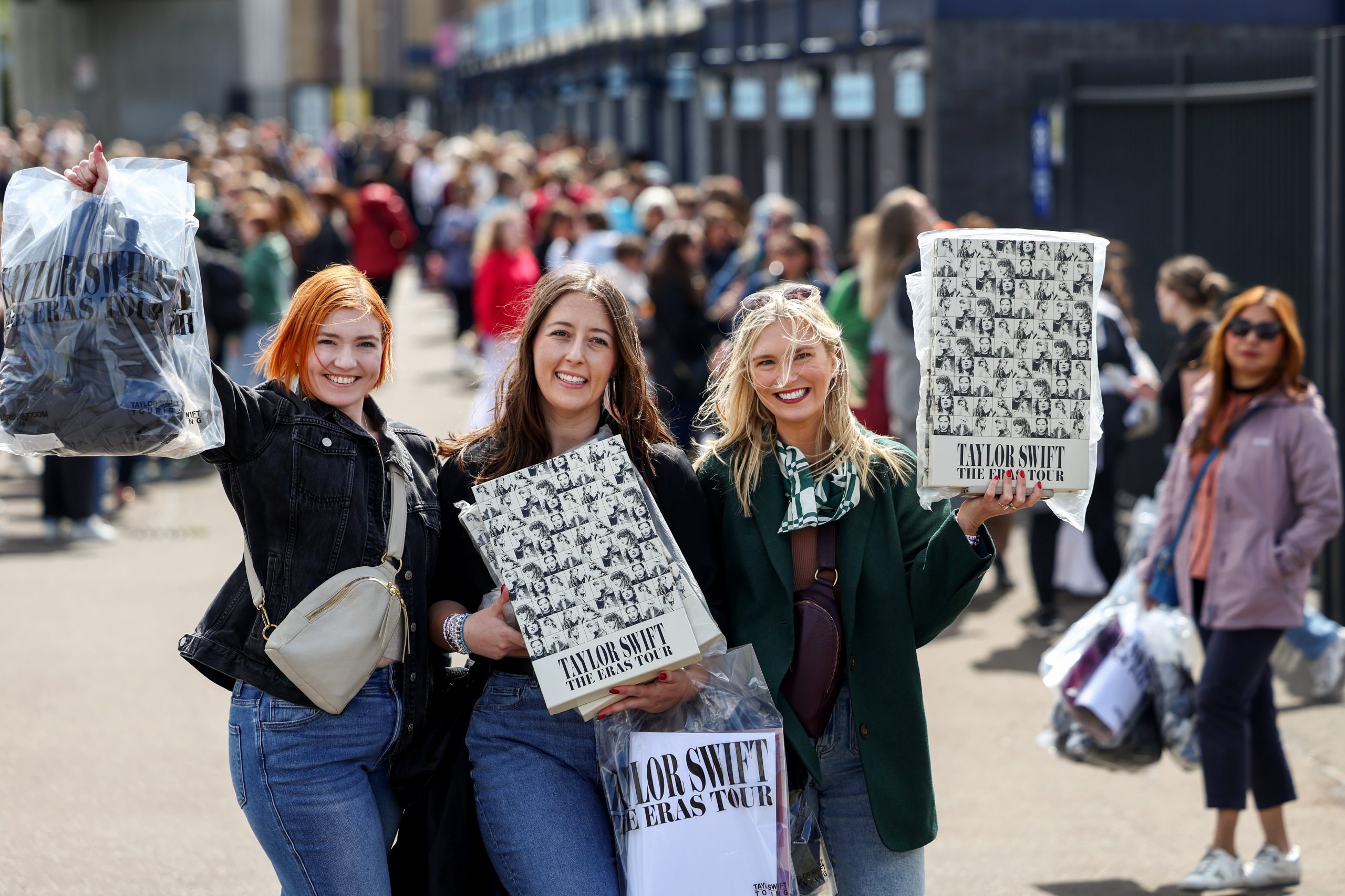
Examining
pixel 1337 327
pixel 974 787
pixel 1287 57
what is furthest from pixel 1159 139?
pixel 974 787

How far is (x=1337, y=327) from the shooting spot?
740cm

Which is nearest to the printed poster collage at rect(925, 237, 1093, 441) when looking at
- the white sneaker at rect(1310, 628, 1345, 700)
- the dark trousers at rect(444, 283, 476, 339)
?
the white sneaker at rect(1310, 628, 1345, 700)

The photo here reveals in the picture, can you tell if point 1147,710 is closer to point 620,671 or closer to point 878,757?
point 878,757

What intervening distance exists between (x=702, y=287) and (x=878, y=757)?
6981mm

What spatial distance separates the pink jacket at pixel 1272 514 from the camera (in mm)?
4957

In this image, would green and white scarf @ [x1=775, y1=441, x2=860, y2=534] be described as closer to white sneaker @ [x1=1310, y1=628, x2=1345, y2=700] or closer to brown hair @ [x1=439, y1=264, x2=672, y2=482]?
brown hair @ [x1=439, y1=264, x2=672, y2=482]

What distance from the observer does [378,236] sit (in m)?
16.7

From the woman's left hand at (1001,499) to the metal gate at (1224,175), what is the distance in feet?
15.5

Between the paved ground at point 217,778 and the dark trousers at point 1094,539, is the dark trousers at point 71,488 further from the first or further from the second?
the dark trousers at point 1094,539

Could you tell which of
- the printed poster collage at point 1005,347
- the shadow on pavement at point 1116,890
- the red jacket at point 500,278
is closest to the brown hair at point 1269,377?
the shadow on pavement at point 1116,890

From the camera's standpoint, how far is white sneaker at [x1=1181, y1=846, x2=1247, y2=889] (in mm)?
4961

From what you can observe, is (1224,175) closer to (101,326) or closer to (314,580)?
(314,580)

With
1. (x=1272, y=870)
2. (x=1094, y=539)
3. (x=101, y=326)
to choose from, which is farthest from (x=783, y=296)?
(x=1094, y=539)

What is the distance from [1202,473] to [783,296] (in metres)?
2.42
